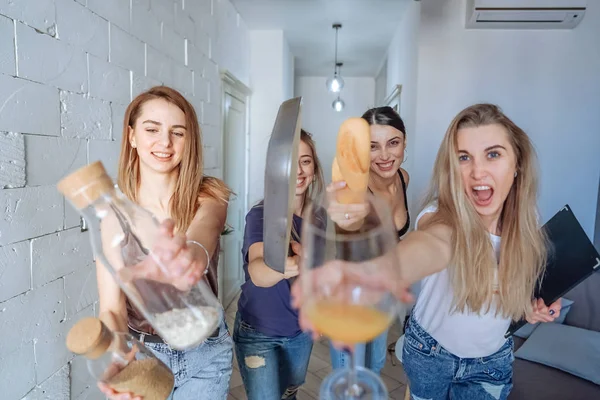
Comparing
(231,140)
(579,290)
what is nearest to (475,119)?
(579,290)

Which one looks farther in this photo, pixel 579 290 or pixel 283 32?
pixel 283 32

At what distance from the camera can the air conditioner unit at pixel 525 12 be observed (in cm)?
263

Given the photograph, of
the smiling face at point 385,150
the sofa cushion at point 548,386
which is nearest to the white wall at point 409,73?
the sofa cushion at point 548,386

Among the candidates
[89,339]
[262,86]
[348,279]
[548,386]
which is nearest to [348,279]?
[348,279]

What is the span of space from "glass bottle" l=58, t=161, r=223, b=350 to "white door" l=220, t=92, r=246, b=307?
2.73m

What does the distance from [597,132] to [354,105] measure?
4.71 metres

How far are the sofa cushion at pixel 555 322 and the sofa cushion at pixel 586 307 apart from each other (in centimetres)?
A: 2

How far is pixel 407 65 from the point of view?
3.49 metres

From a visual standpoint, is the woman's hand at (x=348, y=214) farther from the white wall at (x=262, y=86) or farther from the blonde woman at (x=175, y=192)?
the white wall at (x=262, y=86)

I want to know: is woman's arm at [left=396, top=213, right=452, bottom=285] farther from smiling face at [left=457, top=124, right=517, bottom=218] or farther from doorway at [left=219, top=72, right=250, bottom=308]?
doorway at [left=219, top=72, right=250, bottom=308]

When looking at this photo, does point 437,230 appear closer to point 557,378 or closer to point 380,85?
point 557,378

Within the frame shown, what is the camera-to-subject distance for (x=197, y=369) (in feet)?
3.08

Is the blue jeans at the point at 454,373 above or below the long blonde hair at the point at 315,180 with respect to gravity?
below

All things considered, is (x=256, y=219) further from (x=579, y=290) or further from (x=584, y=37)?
(x=584, y=37)
